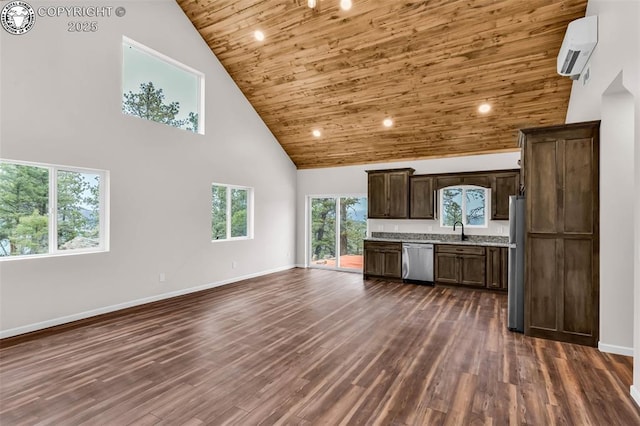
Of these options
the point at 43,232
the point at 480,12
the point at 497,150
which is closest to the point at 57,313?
the point at 43,232

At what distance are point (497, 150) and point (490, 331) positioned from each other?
4043 mm

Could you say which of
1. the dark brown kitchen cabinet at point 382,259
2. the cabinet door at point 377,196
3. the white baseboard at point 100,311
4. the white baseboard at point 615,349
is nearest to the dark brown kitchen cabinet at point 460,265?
the dark brown kitchen cabinet at point 382,259

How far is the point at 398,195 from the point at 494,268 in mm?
2371

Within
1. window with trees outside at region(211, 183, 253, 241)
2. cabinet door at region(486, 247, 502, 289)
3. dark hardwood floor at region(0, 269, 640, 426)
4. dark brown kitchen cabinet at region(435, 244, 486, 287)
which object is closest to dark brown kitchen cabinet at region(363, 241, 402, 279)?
dark brown kitchen cabinet at region(435, 244, 486, 287)

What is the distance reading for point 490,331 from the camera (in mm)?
3955

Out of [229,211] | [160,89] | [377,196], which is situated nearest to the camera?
[160,89]

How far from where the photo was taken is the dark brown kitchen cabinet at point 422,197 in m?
6.88

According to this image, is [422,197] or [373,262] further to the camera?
[373,262]

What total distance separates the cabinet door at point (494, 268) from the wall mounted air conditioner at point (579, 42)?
3.24 meters

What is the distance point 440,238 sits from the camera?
23.0ft

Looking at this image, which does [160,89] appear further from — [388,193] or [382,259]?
[382,259]

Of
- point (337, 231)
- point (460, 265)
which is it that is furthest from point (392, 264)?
point (337, 231)

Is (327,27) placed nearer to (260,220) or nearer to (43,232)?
(260,220)

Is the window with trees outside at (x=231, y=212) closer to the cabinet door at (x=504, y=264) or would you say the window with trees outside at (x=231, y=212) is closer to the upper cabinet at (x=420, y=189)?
the upper cabinet at (x=420, y=189)
